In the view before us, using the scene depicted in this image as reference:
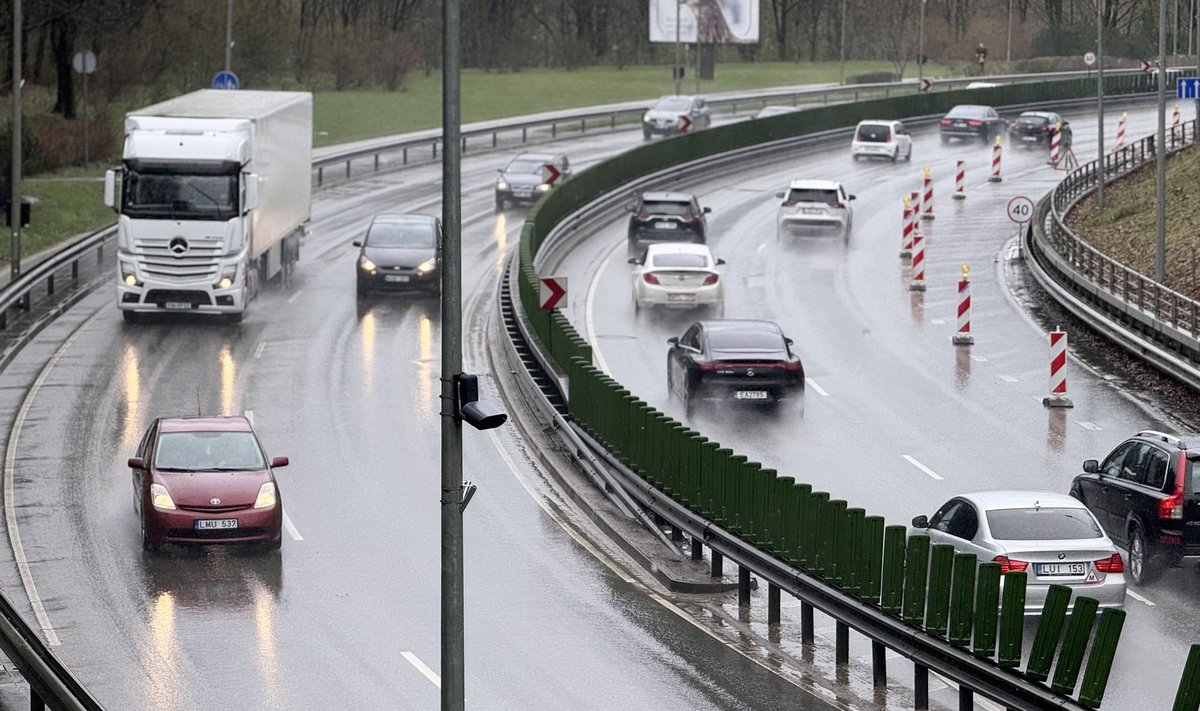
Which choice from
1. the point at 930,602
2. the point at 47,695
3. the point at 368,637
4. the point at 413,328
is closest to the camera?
the point at 47,695

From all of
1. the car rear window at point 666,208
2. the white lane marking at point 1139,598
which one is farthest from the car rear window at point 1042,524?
the car rear window at point 666,208

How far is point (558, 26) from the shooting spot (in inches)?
5202

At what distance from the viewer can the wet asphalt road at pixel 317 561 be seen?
704 inches

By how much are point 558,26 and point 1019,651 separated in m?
119

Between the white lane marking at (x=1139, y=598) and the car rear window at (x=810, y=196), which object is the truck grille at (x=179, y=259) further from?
the white lane marking at (x=1139, y=598)

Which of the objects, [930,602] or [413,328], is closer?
[930,602]

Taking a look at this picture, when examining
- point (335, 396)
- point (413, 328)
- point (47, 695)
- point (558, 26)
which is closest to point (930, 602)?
point (47, 695)

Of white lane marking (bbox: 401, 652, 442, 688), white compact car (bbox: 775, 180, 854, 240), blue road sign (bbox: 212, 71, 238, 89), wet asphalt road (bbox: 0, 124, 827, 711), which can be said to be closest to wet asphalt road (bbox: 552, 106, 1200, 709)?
white compact car (bbox: 775, 180, 854, 240)

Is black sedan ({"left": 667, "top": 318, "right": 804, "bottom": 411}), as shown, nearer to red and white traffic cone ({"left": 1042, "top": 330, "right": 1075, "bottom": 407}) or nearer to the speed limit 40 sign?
red and white traffic cone ({"left": 1042, "top": 330, "right": 1075, "bottom": 407})

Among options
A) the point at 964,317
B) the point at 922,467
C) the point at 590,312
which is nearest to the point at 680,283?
the point at 590,312

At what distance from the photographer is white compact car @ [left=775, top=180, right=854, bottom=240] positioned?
51562 millimetres

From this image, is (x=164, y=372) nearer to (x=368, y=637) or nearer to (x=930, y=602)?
(x=368, y=637)

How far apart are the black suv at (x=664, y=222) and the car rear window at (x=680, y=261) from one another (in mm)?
7502

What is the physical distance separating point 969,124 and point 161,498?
5512 centimetres
